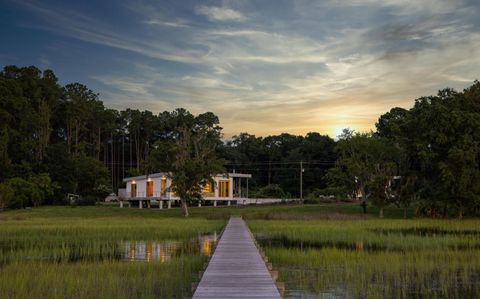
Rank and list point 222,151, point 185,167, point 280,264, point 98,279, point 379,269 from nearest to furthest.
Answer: point 98,279 → point 379,269 → point 280,264 → point 185,167 → point 222,151

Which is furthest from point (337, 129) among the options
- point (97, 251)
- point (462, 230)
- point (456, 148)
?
point (97, 251)

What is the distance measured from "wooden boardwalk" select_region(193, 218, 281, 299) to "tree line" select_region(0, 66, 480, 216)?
101 ft

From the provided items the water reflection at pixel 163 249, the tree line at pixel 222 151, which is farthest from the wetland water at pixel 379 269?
the tree line at pixel 222 151

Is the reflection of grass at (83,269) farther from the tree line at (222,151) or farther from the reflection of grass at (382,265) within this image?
the tree line at (222,151)

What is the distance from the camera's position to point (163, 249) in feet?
75.8

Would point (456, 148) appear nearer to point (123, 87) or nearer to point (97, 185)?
point (123, 87)

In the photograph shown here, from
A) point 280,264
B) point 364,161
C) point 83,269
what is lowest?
point 280,264

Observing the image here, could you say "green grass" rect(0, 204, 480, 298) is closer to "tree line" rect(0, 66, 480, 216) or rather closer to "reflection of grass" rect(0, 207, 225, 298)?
"reflection of grass" rect(0, 207, 225, 298)

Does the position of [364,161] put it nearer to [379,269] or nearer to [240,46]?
[240,46]

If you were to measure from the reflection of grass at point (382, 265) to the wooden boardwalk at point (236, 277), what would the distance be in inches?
44.6

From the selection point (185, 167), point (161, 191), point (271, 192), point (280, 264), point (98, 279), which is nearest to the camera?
point (98, 279)

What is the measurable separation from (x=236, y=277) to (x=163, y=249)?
10.8 metres

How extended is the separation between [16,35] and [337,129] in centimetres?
4191

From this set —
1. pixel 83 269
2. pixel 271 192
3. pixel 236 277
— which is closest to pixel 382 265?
pixel 236 277
